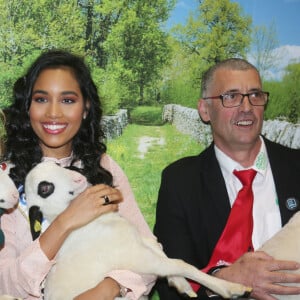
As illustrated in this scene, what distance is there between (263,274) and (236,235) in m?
0.31

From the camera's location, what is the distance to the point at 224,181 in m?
2.33

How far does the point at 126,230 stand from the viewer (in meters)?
1.72

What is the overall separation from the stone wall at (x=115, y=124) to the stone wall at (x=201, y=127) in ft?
0.77

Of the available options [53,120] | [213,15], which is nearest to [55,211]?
[53,120]

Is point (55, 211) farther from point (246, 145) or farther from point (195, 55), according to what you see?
point (195, 55)

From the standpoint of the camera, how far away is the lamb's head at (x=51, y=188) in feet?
5.52

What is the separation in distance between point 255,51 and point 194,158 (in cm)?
86

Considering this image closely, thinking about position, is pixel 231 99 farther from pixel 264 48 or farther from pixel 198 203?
pixel 264 48

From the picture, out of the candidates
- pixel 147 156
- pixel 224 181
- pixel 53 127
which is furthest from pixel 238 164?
pixel 53 127

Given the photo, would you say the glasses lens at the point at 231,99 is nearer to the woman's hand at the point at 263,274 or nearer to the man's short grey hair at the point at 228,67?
the man's short grey hair at the point at 228,67

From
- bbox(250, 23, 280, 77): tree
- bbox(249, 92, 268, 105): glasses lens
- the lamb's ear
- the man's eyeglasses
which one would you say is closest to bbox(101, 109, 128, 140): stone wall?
the man's eyeglasses

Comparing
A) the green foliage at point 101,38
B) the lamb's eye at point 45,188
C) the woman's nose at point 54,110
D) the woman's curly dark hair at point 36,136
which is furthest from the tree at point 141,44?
the lamb's eye at point 45,188

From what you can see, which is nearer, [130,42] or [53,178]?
[53,178]

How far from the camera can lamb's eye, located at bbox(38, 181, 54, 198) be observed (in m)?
1.68
